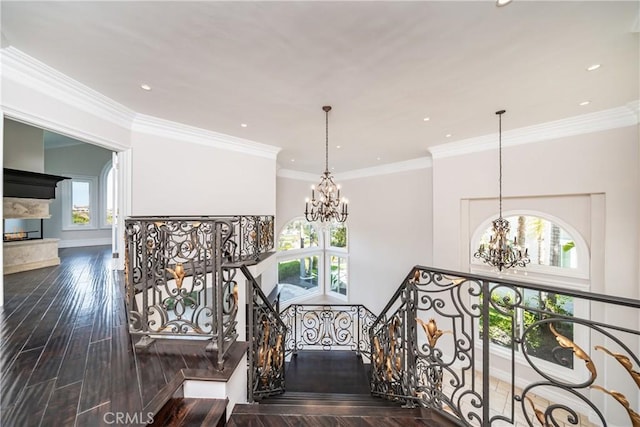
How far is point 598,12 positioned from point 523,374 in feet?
19.0

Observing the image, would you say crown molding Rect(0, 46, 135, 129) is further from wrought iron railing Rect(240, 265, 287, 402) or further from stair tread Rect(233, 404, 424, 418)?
stair tread Rect(233, 404, 424, 418)

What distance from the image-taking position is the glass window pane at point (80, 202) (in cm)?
656

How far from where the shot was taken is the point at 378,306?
24.0 ft

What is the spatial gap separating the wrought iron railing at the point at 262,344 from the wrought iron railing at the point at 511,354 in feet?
4.40

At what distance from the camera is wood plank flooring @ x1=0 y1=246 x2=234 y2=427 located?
1.28 metres

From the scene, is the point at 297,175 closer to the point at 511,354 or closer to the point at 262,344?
the point at 262,344

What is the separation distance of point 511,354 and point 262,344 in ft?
7.70

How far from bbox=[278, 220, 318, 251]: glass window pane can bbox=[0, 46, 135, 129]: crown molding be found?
→ 5322 mm

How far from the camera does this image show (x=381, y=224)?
7477 millimetres

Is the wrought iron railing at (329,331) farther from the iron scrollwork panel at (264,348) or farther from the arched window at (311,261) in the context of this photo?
the iron scrollwork panel at (264,348)

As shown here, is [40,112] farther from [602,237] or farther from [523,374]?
[523,374]

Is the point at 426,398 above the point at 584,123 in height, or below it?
below

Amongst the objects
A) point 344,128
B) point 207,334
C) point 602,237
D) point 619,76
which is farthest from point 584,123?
point 207,334

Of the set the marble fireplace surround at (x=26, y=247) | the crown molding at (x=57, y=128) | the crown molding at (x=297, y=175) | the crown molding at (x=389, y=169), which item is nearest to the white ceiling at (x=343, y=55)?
the crown molding at (x=57, y=128)
